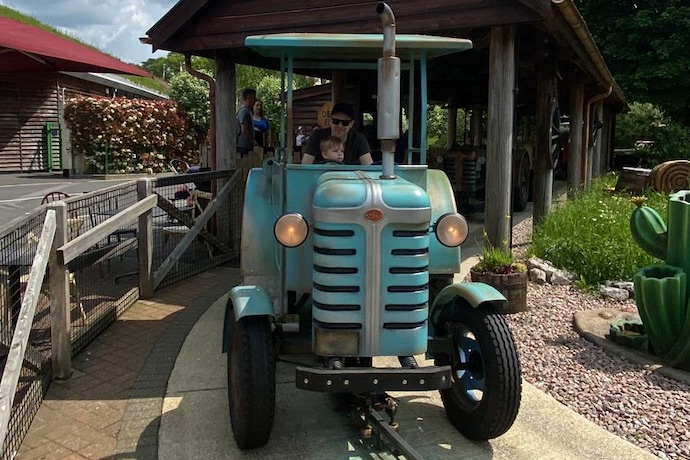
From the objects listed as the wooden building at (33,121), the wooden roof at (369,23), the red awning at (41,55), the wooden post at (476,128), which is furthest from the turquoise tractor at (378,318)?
the wooden building at (33,121)

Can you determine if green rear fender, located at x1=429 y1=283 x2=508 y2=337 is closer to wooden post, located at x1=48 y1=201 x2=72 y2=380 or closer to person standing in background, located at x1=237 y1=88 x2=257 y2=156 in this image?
wooden post, located at x1=48 y1=201 x2=72 y2=380

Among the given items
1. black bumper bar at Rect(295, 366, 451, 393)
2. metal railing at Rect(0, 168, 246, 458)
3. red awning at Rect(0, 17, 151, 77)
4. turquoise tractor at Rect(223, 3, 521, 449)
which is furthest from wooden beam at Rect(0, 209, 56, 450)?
red awning at Rect(0, 17, 151, 77)

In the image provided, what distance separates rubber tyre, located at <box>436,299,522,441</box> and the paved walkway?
162 centimetres

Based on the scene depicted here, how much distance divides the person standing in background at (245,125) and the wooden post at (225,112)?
50 centimetres

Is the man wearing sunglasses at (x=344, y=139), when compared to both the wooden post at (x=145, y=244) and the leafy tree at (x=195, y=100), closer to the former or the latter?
the wooden post at (x=145, y=244)

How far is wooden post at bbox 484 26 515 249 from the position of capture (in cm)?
667

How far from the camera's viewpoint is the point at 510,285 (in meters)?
5.59

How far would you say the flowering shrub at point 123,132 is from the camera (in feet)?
63.9

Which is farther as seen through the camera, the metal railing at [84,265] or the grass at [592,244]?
the grass at [592,244]

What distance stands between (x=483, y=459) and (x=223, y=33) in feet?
20.2

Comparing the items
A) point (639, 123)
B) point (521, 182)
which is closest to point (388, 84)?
point (521, 182)

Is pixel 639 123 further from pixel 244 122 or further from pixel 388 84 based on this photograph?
pixel 388 84

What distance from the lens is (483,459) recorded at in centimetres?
326

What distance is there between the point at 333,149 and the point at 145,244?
2.69 metres
